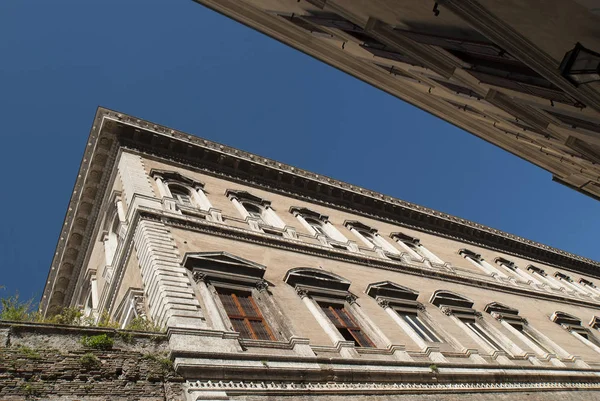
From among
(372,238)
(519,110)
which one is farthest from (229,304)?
(372,238)

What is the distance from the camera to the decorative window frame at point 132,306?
12.8 m

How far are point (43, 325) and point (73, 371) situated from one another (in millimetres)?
1174

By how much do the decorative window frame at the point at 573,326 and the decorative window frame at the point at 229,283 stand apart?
16.5 meters

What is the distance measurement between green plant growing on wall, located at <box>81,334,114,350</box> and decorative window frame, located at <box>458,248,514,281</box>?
67.9 ft

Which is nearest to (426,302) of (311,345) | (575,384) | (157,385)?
(575,384)

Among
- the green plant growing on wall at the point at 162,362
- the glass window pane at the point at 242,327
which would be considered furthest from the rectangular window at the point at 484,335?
the green plant growing on wall at the point at 162,362

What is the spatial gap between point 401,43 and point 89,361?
8.55 meters

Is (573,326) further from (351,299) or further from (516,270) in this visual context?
(351,299)

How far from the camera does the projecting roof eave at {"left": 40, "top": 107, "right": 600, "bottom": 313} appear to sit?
19141 mm

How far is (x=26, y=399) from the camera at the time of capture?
8.20 metres

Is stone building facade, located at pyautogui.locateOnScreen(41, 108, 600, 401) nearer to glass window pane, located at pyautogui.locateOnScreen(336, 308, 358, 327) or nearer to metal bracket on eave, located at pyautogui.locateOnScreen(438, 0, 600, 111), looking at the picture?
glass window pane, located at pyautogui.locateOnScreen(336, 308, 358, 327)

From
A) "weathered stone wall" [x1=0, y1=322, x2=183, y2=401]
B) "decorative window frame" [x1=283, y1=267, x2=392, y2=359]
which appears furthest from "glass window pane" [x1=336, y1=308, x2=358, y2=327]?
"weathered stone wall" [x1=0, y1=322, x2=183, y2=401]

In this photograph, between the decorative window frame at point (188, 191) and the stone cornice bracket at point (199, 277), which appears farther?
the decorative window frame at point (188, 191)

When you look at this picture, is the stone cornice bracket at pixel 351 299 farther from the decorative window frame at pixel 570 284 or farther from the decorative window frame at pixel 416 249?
the decorative window frame at pixel 570 284
